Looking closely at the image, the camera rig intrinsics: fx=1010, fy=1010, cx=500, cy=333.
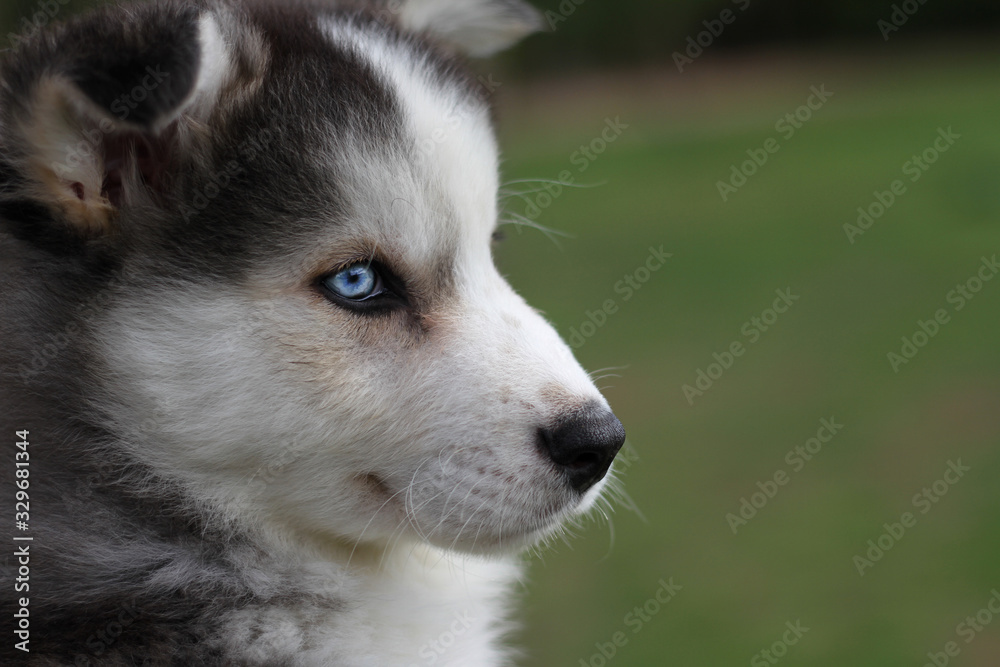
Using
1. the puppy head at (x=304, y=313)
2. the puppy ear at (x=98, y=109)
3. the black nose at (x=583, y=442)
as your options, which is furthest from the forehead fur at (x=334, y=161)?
the black nose at (x=583, y=442)

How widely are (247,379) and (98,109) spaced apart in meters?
0.73

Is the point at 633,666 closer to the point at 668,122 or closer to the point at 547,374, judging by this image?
the point at 547,374

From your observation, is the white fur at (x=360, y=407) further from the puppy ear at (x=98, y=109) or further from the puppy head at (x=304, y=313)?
the puppy ear at (x=98, y=109)

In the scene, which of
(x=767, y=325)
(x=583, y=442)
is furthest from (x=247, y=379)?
(x=767, y=325)

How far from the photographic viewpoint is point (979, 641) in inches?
248

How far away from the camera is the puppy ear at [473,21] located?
366 cm

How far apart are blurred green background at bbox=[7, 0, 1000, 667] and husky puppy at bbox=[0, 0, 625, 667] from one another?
35.1 inches

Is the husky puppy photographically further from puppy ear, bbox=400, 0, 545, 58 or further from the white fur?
puppy ear, bbox=400, 0, 545, 58

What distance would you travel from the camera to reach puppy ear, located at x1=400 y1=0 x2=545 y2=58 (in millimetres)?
3660

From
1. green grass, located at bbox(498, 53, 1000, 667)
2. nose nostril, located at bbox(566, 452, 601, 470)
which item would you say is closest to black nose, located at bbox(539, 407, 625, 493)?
nose nostril, located at bbox(566, 452, 601, 470)

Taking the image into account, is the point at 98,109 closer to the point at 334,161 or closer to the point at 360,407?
the point at 334,161

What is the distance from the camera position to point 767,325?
1188 cm

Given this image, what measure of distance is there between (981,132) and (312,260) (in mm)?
18275

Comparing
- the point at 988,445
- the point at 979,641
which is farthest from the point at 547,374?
the point at 988,445
